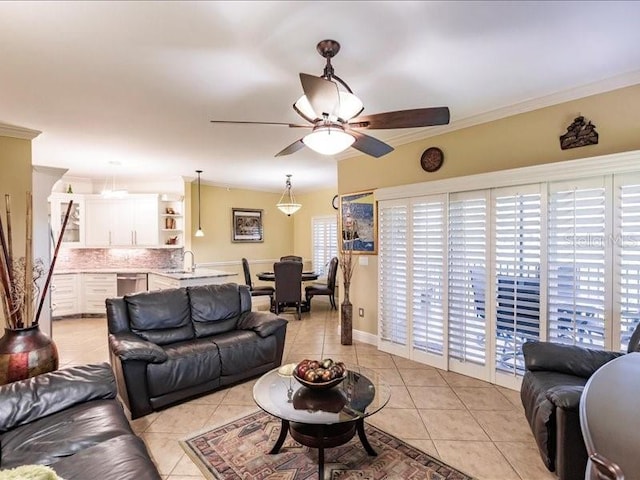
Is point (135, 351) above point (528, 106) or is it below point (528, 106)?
below

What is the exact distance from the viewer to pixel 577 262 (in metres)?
2.77

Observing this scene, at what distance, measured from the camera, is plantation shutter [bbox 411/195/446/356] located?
366cm

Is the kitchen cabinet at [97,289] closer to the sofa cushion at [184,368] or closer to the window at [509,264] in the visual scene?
the sofa cushion at [184,368]

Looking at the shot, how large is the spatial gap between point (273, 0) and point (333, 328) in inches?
182

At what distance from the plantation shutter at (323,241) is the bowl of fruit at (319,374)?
17.3ft

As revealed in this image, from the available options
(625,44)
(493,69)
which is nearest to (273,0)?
(493,69)

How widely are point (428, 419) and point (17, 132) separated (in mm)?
5065

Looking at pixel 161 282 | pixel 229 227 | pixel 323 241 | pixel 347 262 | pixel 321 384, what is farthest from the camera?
pixel 323 241

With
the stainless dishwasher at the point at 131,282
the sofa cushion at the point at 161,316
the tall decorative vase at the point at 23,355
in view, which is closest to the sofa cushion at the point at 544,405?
the sofa cushion at the point at 161,316

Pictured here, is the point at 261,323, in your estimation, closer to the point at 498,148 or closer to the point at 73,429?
the point at 73,429

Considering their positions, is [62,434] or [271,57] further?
[271,57]

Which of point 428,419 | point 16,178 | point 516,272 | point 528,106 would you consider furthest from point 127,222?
point 528,106

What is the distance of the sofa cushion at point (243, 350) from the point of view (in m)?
3.21

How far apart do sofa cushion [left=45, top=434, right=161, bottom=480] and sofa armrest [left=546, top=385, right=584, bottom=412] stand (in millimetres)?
2046
